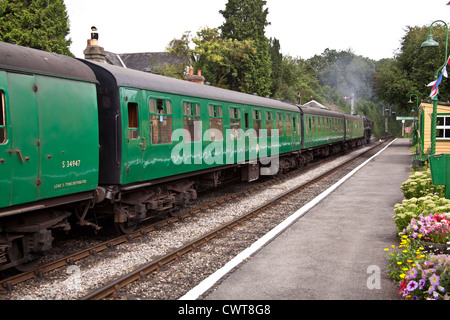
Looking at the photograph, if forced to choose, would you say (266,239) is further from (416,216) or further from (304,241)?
(416,216)

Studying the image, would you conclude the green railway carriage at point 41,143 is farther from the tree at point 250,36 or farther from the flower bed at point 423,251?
the tree at point 250,36

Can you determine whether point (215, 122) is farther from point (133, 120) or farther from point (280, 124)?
point (280, 124)

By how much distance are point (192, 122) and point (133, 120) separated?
2411mm

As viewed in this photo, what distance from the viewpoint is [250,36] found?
125ft

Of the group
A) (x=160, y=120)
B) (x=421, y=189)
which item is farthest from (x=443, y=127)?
(x=160, y=120)

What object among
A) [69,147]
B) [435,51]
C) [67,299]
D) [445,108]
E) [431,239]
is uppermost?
[435,51]

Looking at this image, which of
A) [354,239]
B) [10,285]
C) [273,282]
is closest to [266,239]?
[354,239]

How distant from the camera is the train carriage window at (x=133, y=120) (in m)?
7.91

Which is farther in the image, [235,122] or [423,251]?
[235,122]

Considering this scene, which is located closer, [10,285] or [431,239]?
[10,285]

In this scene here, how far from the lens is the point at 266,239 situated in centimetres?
809

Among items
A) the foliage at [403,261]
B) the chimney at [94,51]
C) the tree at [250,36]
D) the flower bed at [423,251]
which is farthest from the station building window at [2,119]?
the tree at [250,36]

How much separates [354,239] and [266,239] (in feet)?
5.41
